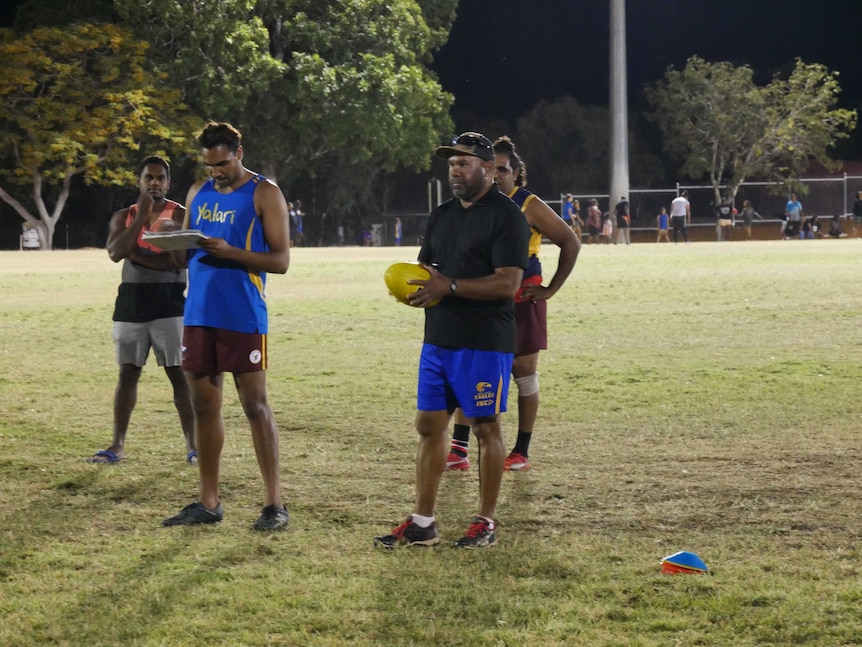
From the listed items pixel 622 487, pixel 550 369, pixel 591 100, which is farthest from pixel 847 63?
pixel 622 487

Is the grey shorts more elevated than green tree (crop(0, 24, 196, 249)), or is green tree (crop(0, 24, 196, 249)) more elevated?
green tree (crop(0, 24, 196, 249))

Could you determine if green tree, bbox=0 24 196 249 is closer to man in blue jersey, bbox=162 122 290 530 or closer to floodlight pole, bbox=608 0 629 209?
floodlight pole, bbox=608 0 629 209

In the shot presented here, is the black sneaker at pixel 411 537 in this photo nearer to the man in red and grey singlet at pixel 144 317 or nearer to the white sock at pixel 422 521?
the white sock at pixel 422 521

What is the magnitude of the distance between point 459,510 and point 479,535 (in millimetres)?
812

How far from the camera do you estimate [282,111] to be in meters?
47.9

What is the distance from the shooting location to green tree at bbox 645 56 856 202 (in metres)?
56.4

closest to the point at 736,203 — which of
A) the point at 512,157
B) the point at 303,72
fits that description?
the point at 303,72

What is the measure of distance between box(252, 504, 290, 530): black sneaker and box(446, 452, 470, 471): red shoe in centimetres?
170

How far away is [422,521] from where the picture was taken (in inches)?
232

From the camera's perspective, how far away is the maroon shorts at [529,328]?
7898 mm

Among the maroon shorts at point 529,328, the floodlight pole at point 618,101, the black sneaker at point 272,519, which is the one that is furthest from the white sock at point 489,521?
the floodlight pole at point 618,101

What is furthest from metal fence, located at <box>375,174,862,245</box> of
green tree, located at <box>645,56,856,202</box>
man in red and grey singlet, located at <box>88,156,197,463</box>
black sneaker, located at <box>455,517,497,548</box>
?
black sneaker, located at <box>455,517,497,548</box>

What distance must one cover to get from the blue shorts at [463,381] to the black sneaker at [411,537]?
22.8 inches

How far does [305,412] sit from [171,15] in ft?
125
